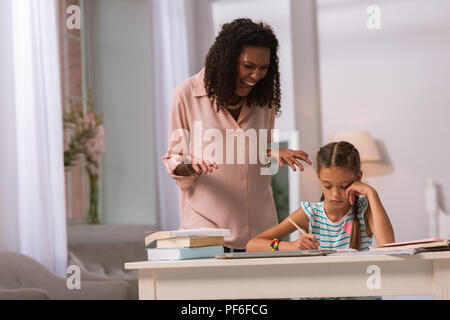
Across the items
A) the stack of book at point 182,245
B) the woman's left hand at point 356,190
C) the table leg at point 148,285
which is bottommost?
the table leg at point 148,285

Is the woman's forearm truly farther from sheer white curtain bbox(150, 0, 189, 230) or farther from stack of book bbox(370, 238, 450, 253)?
sheer white curtain bbox(150, 0, 189, 230)

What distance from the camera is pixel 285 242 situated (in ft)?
4.66

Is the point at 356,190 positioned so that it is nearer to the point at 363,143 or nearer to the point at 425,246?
the point at 425,246

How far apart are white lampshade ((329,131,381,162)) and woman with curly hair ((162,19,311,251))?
7.43ft

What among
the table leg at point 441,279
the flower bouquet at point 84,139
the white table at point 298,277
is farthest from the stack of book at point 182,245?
the flower bouquet at point 84,139

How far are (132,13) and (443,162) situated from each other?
228 cm

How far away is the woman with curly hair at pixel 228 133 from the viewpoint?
1.62 meters

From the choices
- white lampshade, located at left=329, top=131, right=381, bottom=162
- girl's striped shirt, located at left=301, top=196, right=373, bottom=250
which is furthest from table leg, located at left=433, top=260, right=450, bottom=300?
white lampshade, located at left=329, top=131, right=381, bottom=162

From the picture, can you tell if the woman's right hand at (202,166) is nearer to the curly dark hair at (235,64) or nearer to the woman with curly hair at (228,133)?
the woman with curly hair at (228,133)

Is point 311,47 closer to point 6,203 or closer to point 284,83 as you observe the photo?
point 284,83

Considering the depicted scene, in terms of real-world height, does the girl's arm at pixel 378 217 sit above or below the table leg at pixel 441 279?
above

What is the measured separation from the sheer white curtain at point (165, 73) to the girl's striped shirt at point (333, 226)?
2.39 m

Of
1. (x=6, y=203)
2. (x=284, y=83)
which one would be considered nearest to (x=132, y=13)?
(x=284, y=83)

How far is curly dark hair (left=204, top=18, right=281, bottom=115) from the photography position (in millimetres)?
1605
